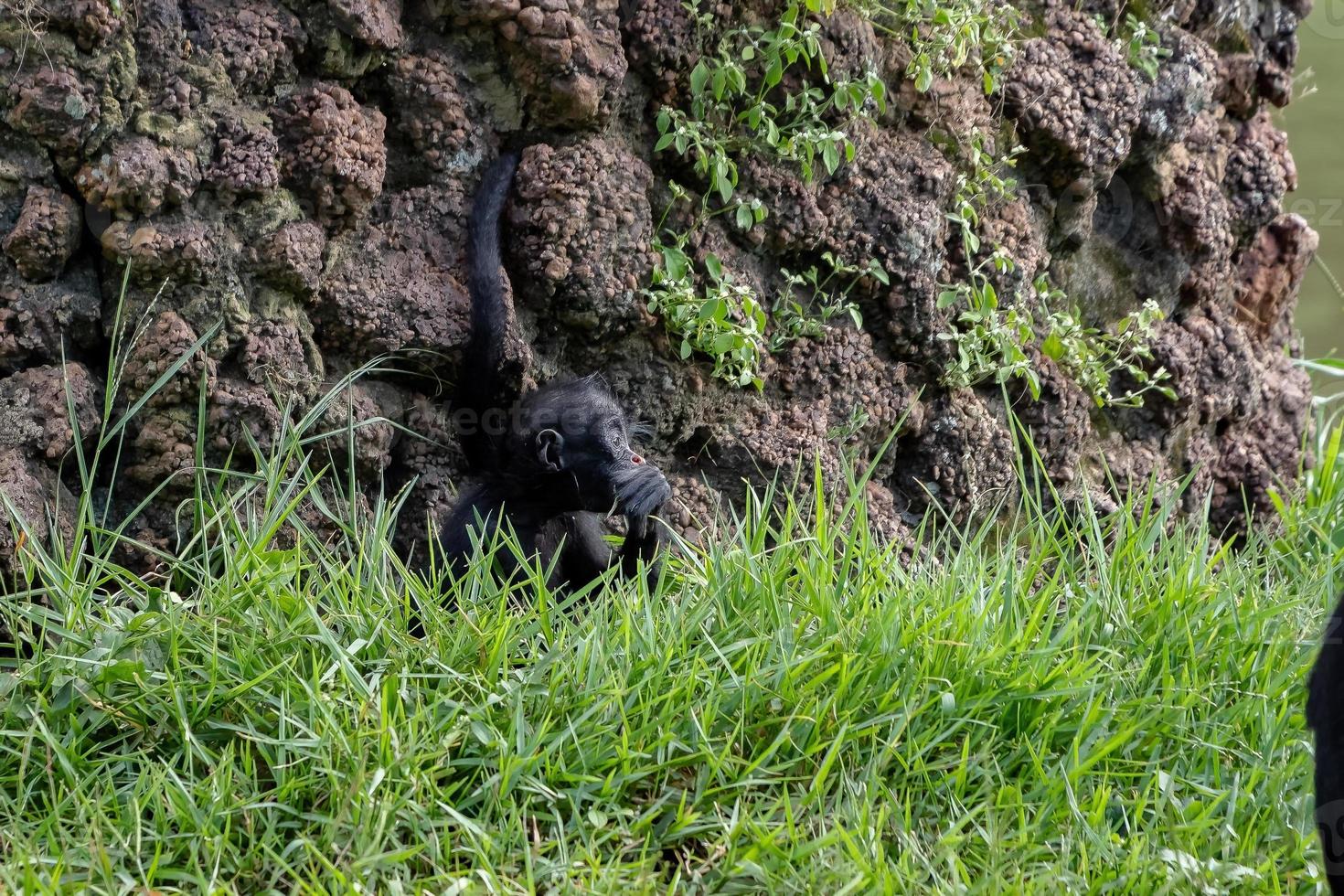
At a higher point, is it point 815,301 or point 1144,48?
point 1144,48

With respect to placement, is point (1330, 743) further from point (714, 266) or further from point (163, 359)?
point (163, 359)

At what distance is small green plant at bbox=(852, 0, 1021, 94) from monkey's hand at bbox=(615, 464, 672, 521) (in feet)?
5.56

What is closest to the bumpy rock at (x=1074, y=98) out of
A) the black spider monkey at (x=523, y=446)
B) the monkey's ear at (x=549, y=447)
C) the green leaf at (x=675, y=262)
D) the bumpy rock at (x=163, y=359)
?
the green leaf at (x=675, y=262)

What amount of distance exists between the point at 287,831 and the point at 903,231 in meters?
2.91

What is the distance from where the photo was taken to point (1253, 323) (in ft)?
20.3

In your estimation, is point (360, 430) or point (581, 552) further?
point (581, 552)

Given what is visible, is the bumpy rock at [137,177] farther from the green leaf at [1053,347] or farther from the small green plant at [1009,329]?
the green leaf at [1053,347]

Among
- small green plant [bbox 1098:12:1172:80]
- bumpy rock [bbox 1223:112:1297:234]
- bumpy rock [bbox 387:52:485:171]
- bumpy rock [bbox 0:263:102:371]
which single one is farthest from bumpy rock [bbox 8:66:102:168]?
bumpy rock [bbox 1223:112:1297:234]

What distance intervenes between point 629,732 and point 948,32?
2902 mm

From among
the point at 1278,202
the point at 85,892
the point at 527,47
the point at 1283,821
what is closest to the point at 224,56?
the point at 527,47

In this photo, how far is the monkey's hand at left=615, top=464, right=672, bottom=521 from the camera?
3.94 meters

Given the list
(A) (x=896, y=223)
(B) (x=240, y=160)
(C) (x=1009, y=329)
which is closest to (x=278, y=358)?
(B) (x=240, y=160)

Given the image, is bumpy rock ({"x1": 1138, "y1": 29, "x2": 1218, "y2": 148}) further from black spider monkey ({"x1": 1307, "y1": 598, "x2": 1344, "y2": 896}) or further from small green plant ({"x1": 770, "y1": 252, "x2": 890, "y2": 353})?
black spider monkey ({"x1": 1307, "y1": 598, "x2": 1344, "y2": 896})

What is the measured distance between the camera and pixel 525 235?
4.09 m
